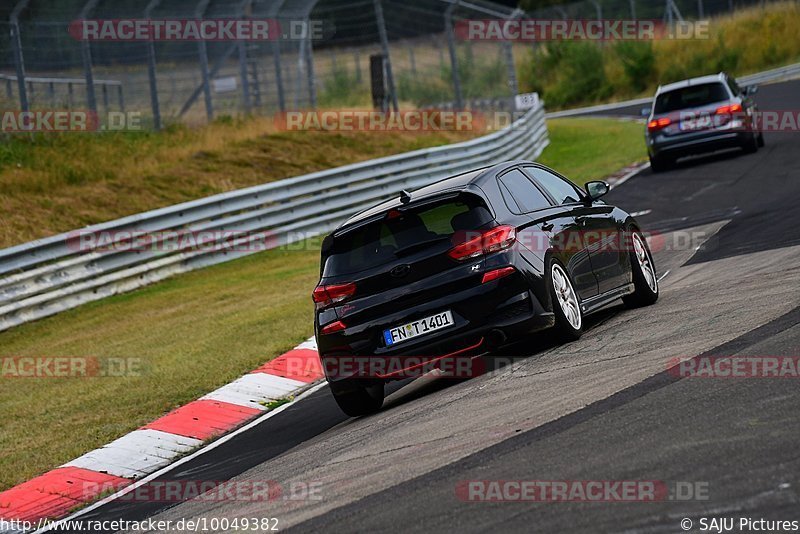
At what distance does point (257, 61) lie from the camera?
26469mm

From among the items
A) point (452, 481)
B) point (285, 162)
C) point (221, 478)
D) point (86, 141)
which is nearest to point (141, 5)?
point (86, 141)

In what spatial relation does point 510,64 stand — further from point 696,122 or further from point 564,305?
point 564,305

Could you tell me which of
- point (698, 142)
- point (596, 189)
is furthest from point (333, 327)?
point (698, 142)

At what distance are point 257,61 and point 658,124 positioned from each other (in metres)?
8.15

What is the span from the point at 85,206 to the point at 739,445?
56.9 feet

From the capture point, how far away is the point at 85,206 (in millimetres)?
21844

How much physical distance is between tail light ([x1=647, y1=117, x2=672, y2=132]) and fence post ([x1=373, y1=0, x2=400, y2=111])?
22.4 ft

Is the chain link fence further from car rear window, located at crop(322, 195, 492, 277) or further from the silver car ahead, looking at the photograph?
car rear window, located at crop(322, 195, 492, 277)

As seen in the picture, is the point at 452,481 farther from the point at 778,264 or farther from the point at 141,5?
the point at 141,5


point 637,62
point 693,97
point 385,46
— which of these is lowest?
point 693,97

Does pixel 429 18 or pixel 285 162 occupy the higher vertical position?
pixel 429 18

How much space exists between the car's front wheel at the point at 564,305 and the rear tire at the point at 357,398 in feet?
4.56

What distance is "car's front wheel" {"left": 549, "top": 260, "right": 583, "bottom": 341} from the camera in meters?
9.34

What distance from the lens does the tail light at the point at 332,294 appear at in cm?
920
